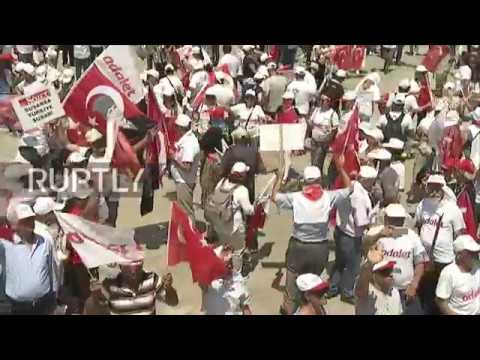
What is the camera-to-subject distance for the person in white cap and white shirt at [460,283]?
668cm

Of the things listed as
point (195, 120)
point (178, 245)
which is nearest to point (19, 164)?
point (195, 120)

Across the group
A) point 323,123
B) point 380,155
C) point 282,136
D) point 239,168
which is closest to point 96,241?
point 239,168

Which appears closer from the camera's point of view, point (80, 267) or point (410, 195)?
point (80, 267)

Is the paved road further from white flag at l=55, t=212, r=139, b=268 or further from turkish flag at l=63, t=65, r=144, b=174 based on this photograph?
turkish flag at l=63, t=65, r=144, b=174

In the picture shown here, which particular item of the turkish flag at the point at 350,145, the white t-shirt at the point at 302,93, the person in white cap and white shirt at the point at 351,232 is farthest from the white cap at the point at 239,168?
the white t-shirt at the point at 302,93

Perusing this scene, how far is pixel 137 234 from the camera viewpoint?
1002 centimetres

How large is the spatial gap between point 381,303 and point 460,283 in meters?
0.61

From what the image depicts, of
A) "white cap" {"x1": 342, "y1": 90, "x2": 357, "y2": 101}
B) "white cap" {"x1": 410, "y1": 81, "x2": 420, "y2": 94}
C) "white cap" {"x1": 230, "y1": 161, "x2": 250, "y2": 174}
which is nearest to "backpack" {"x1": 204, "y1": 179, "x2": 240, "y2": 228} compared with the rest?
"white cap" {"x1": 230, "y1": 161, "x2": 250, "y2": 174}

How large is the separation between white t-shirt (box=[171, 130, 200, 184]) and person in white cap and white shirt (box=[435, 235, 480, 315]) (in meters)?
3.43

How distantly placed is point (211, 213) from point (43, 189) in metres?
2.09

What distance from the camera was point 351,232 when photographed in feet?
26.7

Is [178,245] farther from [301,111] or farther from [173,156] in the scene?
[301,111]

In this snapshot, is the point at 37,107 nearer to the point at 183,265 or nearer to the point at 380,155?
the point at 183,265

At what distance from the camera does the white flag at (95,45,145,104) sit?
8523 mm
